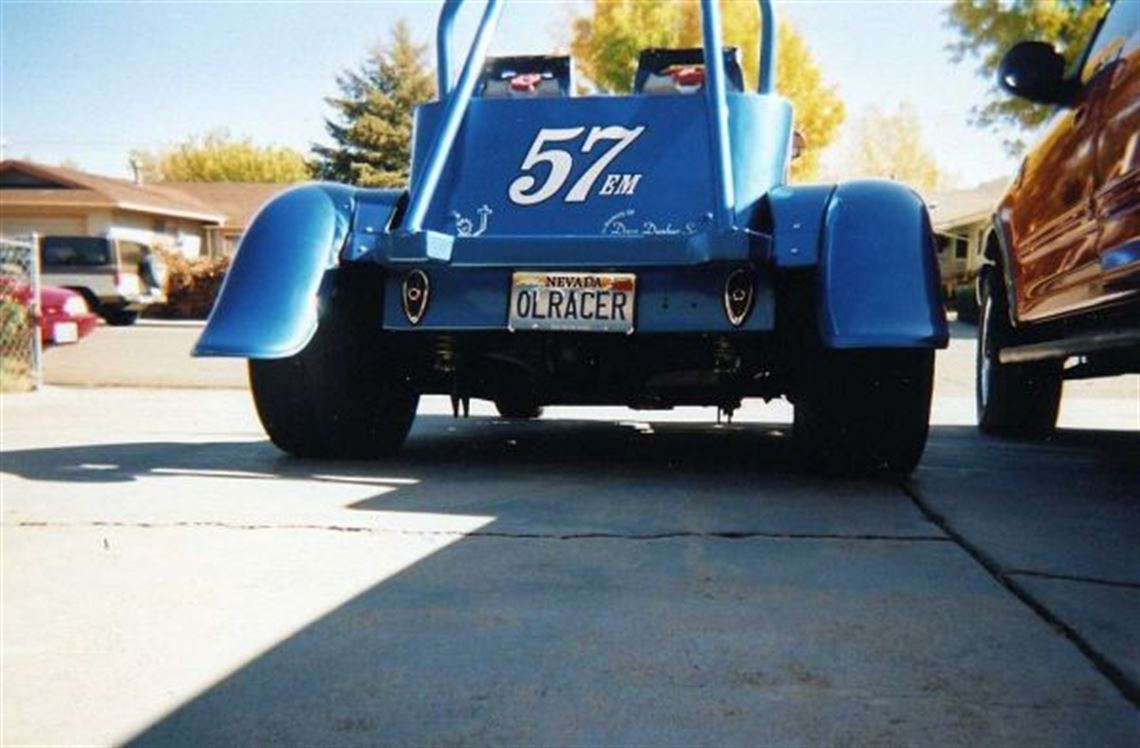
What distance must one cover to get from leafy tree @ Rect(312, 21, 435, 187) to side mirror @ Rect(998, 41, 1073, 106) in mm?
37966

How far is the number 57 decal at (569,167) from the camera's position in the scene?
385 cm

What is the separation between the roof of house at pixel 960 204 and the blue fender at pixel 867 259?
3147cm

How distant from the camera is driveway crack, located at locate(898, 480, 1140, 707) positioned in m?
1.81

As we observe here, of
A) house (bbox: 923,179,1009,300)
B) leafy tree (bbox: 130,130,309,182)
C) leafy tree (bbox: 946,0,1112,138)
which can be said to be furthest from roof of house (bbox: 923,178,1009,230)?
leafy tree (bbox: 130,130,309,182)

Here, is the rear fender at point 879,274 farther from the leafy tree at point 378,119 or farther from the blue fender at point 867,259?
the leafy tree at point 378,119

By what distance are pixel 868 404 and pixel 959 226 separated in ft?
112

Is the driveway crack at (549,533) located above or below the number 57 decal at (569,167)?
below

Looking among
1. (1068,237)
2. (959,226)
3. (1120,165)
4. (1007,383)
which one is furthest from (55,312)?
(959,226)

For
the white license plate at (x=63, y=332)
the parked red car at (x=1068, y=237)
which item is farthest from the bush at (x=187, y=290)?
the parked red car at (x=1068, y=237)

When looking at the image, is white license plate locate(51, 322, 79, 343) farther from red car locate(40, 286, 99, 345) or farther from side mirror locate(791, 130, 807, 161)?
side mirror locate(791, 130, 807, 161)

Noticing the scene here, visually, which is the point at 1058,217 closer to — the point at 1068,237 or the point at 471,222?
the point at 1068,237

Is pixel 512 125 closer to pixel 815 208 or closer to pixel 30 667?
pixel 815 208

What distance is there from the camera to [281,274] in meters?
3.56

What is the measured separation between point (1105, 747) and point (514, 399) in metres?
2.87
